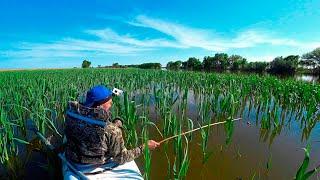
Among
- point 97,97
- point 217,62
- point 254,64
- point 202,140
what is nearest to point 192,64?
point 217,62

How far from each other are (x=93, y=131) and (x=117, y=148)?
1.24 feet

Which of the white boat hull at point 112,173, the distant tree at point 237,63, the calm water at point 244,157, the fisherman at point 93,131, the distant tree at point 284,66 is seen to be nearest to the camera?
the fisherman at point 93,131

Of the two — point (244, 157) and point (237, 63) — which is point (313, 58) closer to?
Result: point (237, 63)

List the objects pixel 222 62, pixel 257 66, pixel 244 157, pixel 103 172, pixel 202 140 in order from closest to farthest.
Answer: pixel 103 172, pixel 202 140, pixel 244 157, pixel 257 66, pixel 222 62

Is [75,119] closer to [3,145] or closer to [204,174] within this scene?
[3,145]

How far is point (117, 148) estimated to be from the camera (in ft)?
10.1

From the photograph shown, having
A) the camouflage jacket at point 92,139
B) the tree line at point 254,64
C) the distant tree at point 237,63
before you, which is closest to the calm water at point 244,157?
the camouflage jacket at point 92,139

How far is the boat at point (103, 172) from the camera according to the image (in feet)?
9.66

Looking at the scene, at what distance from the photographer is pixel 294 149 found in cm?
552

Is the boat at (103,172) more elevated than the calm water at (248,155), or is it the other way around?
the boat at (103,172)

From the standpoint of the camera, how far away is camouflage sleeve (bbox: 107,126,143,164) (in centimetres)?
296

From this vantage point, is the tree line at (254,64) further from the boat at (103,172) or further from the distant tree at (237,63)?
the boat at (103,172)

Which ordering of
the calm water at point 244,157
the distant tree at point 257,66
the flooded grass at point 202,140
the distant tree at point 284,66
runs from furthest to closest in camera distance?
the distant tree at point 257,66 → the distant tree at point 284,66 → the calm water at point 244,157 → the flooded grass at point 202,140

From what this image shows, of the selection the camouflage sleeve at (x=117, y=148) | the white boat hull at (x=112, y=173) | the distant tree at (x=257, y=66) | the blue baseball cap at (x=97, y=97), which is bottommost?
the distant tree at (x=257, y=66)
